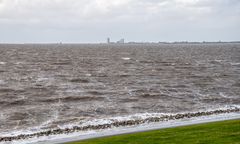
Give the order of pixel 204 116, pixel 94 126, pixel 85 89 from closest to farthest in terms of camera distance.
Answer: pixel 94 126 < pixel 204 116 < pixel 85 89

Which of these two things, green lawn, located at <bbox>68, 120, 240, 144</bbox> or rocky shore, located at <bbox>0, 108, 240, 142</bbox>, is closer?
green lawn, located at <bbox>68, 120, 240, 144</bbox>

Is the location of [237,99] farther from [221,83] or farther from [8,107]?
[8,107]

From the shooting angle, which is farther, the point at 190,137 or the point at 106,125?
the point at 106,125

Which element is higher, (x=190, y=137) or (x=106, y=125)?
(x=190, y=137)

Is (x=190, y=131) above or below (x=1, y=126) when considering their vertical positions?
above

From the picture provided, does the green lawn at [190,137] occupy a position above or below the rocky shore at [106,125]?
above

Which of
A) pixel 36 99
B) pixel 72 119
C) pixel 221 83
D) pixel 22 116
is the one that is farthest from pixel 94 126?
pixel 221 83

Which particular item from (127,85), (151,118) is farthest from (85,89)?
(151,118)

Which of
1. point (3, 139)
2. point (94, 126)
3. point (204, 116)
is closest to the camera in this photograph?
point (3, 139)

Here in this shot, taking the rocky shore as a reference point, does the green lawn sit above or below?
above

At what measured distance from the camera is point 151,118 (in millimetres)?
24969

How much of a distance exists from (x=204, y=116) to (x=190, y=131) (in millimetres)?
8185

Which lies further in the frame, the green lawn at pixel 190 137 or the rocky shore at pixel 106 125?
the rocky shore at pixel 106 125

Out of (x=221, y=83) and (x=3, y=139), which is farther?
(x=221, y=83)
